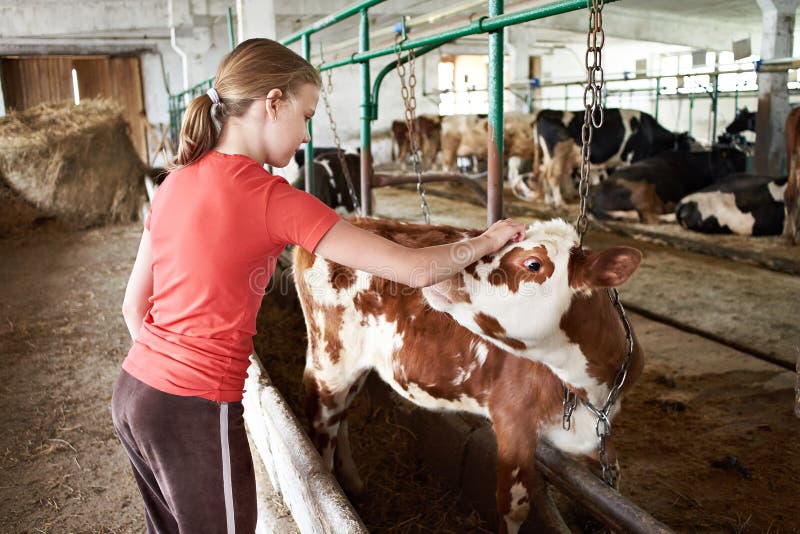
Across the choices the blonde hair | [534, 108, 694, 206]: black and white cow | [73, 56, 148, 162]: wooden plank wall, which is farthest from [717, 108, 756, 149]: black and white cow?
[73, 56, 148, 162]: wooden plank wall

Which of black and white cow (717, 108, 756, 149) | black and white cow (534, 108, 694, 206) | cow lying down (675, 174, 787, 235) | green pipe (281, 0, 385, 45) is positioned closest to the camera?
green pipe (281, 0, 385, 45)

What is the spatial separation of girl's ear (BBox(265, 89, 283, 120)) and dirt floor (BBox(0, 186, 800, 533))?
182 cm

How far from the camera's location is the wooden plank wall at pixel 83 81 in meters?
19.9

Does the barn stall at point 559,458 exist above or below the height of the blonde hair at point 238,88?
below

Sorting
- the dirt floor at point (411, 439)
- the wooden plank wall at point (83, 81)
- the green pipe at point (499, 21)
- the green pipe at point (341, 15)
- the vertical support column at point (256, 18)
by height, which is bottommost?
the dirt floor at point (411, 439)

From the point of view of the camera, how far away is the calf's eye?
6.17 ft

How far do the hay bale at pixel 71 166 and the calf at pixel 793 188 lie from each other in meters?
8.97

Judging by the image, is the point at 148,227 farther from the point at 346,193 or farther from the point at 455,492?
the point at 346,193

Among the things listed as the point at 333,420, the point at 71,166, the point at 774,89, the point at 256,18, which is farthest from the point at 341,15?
the point at 774,89

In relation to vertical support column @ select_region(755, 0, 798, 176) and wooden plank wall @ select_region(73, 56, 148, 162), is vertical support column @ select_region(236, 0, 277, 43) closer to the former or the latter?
vertical support column @ select_region(755, 0, 798, 176)

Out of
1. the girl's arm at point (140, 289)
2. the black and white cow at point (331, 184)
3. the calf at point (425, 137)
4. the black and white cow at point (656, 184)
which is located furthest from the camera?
the calf at point (425, 137)

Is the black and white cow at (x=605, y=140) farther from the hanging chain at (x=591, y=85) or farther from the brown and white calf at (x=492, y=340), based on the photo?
the hanging chain at (x=591, y=85)

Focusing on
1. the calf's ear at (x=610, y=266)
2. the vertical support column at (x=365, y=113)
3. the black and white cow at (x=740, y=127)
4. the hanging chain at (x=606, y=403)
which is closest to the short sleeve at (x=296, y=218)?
the calf's ear at (x=610, y=266)

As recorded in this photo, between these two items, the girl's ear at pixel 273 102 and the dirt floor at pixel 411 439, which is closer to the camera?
the girl's ear at pixel 273 102
